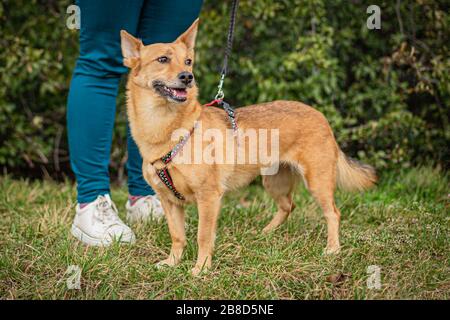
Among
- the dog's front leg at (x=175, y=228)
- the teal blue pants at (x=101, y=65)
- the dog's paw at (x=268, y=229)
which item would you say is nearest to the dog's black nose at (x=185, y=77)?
the teal blue pants at (x=101, y=65)

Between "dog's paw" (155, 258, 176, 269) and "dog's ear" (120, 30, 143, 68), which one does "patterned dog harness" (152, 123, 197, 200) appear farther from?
"dog's ear" (120, 30, 143, 68)

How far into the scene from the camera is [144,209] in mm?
3385

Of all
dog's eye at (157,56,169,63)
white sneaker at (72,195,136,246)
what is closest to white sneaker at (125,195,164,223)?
white sneaker at (72,195,136,246)

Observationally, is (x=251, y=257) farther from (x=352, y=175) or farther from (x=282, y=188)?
(x=352, y=175)

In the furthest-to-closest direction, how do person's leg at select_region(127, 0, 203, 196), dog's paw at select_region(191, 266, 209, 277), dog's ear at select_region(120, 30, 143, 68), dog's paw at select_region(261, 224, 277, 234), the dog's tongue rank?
dog's paw at select_region(261, 224, 277, 234), person's leg at select_region(127, 0, 203, 196), dog's ear at select_region(120, 30, 143, 68), the dog's tongue, dog's paw at select_region(191, 266, 209, 277)

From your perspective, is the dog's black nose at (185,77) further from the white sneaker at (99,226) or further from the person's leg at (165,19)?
the white sneaker at (99,226)

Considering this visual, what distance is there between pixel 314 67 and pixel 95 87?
2239 millimetres

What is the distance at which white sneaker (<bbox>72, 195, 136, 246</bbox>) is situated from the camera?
296 centimetres

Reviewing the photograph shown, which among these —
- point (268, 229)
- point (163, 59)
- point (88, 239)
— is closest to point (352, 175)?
point (268, 229)

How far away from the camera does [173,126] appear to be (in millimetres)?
2742

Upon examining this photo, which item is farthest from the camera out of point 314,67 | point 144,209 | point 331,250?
point 314,67

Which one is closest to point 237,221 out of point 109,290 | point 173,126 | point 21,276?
point 173,126

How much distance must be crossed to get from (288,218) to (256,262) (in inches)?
32.4

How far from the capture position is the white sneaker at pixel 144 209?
132 inches
